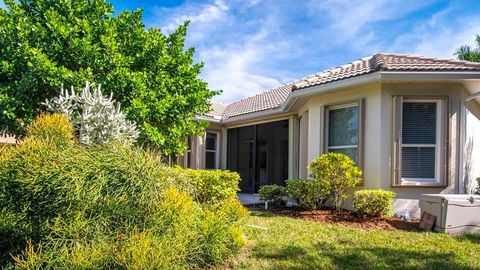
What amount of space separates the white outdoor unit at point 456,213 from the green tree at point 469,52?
1464cm

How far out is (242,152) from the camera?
1534cm

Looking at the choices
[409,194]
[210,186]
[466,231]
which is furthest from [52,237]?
[409,194]

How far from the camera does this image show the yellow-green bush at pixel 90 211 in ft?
11.5

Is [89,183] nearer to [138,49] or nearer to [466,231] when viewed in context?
[138,49]

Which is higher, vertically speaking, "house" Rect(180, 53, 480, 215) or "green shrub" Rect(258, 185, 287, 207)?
"house" Rect(180, 53, 480, 215)

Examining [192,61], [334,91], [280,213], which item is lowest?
[280,213]

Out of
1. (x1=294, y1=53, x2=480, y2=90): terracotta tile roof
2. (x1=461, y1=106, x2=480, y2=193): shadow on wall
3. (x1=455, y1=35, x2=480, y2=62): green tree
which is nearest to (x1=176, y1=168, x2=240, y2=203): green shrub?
(x1=294, y1=53, x2=480, y2=90): terracotta tile roof

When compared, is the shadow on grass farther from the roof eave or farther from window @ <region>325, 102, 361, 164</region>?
the roof eave

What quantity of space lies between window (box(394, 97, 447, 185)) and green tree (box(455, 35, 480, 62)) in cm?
1258

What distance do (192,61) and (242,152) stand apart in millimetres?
6901

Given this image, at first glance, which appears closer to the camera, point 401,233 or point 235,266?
point 235,266

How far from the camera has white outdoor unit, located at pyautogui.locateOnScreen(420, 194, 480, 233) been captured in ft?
21.9

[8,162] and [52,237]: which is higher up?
[8,162]

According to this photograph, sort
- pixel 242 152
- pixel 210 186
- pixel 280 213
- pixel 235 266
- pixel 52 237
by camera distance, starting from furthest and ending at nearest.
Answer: pixel 242 152, pixel 280 213, pixel 210 186, pixel 235 266, pixel 52 237
